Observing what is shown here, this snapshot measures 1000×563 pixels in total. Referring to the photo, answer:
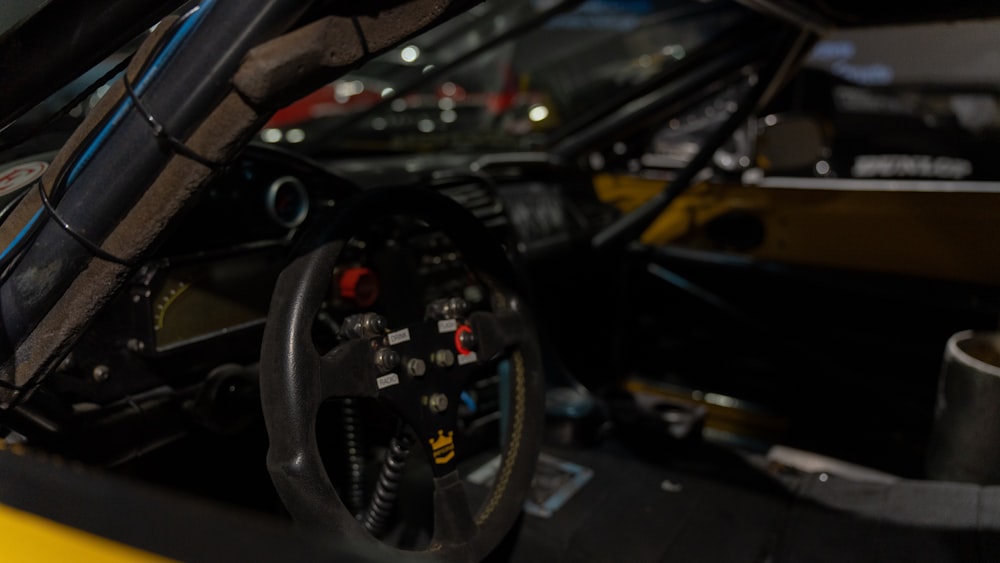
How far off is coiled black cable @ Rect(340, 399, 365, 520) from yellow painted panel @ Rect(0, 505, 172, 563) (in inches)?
31.8

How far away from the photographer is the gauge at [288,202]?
5.80ft

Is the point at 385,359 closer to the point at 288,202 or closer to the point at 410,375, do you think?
the point at 410,375

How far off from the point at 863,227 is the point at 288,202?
1970 millimetres

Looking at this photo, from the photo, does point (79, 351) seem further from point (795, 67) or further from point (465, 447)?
point (795, 67)

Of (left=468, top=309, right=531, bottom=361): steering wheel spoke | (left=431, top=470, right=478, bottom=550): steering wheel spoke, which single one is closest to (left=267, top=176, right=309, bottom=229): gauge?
(left=468, top=309, right=531, bottom=361): steering wheel spoke

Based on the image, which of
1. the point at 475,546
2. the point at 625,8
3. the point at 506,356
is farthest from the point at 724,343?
the point at 625,8

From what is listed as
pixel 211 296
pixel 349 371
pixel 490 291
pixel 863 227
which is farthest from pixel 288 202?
pixel 863 227

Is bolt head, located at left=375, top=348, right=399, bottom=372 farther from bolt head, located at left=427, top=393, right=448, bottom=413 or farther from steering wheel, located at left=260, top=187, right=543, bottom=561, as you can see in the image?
bolt head, located at left=427, top=393, right=448, bottom=413

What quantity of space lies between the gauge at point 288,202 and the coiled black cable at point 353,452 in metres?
0.42

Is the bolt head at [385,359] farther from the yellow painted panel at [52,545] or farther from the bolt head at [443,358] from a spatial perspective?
the yellow painted panel at [52,545]

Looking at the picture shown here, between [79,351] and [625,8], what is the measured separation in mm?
4881

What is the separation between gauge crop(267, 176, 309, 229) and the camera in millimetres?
1769

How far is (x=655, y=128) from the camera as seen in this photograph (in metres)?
3.22

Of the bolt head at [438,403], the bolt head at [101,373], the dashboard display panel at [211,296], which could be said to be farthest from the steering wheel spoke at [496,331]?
the bolt head at [101,373]
